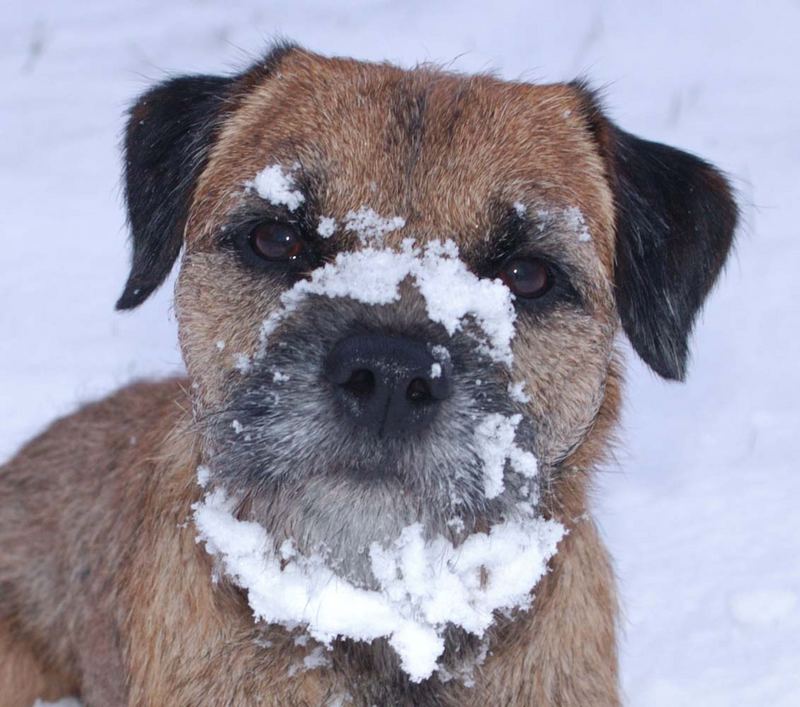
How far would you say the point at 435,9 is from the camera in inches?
→ 316

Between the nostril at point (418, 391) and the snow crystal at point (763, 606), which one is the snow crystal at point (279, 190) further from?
the snow crystal at point (763, 606)

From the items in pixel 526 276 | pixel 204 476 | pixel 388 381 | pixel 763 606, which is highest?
pixel 526 276

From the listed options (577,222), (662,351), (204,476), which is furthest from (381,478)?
(662,351)

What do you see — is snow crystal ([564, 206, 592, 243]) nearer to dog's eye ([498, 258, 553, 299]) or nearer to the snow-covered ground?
dog's eye ([498, 258, 553, 299])

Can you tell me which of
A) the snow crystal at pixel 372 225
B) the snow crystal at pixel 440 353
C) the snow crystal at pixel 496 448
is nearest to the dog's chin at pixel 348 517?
the snow crystal at pixel 496 448

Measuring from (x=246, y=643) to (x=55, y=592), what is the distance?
1.01 meters

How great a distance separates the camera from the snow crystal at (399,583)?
285 cm

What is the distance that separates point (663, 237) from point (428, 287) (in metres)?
0.79

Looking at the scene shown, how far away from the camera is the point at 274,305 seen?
9.73 ft

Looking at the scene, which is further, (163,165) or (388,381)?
(163,165)

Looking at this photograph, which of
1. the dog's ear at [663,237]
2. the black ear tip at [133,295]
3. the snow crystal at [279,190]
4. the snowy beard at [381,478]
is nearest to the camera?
the snowy beard at [381,478]

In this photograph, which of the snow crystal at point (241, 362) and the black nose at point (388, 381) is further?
the snow crystal at point (241, 362)

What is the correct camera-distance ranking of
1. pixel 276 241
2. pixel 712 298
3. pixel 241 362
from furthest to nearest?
pixel 712 298, pixel 276 241, pixel 241 362

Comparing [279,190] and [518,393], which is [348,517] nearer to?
[518,393]
